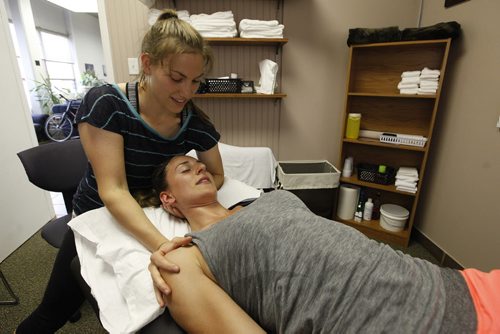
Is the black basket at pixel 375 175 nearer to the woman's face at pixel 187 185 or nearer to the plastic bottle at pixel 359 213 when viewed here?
the plastic bottle at pixel 359 213

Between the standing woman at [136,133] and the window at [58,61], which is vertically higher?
the window at [58,61]

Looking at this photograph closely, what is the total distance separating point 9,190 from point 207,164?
1.72m

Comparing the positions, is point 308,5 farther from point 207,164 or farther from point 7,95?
point 7,95

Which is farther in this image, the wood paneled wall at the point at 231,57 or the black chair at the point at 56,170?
the wood paneled wall at the point at 231,57

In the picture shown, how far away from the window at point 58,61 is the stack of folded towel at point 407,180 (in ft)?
23.1

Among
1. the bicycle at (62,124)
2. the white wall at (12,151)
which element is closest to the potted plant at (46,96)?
the bicycle at (62,124)

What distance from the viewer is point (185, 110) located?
1.12m

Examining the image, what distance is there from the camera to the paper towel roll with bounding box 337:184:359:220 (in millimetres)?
2346

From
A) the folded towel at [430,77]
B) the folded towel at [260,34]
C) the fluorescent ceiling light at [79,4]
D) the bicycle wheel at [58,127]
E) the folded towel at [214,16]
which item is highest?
the fluorescent ceiling light at [79,4]

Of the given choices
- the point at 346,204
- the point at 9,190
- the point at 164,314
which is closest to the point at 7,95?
the point at 9,190

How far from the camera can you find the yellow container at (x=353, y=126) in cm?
221

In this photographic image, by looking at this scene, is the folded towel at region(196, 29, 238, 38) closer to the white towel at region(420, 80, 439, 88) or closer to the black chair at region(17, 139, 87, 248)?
the black chair at region(17, 139, 87, 248)

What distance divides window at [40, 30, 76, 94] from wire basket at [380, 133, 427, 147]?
22.6ft

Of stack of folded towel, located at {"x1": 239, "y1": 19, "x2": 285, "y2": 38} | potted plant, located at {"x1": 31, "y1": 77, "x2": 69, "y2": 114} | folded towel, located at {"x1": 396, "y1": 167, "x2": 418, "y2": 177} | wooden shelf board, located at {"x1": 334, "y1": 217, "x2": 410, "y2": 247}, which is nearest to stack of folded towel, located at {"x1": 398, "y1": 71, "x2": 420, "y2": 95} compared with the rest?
folded towel, located at {"x1": 396, "y1": 167, "x2": 418, "y2": 177}
